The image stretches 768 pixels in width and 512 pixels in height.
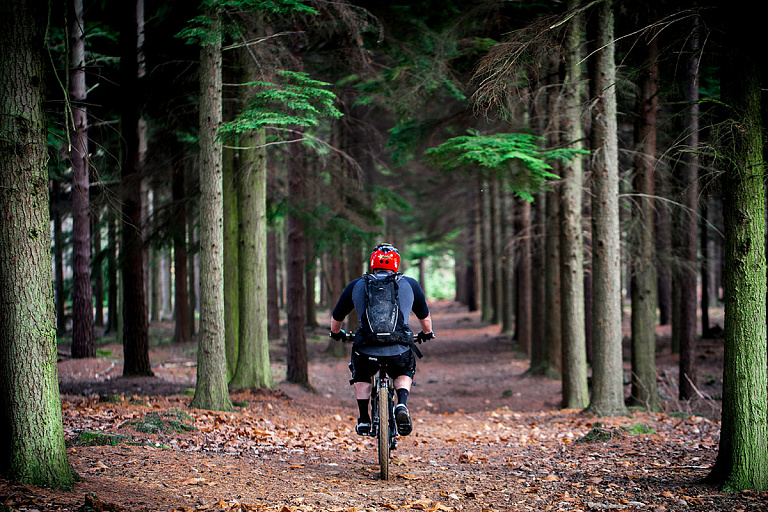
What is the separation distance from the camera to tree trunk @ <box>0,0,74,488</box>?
507 centimetres

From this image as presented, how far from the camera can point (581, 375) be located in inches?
473

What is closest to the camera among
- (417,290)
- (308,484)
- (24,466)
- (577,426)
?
(24,466)

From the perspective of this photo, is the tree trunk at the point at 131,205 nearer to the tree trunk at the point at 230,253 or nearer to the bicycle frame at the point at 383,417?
the tree trunk at the point at 230,253

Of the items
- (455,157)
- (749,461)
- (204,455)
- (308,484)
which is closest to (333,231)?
(455,157)

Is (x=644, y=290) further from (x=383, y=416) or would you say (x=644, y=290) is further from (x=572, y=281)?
(x=383, y=416)

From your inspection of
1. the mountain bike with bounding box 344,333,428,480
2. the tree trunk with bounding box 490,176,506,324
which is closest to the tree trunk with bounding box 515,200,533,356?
Result: the tree trunk with bounding box 490,176,506,324

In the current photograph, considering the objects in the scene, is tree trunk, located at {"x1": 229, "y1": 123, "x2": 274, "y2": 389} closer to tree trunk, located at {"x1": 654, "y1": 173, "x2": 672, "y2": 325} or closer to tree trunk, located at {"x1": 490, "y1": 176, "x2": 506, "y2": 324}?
tree trunk, located at {"x1": 654, "y1": 173, "x2": 672, "y2": 325}

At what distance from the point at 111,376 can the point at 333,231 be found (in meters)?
6.35

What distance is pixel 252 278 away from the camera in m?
12.3

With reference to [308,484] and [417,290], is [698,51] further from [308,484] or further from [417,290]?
[308,484]

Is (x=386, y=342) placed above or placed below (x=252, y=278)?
below

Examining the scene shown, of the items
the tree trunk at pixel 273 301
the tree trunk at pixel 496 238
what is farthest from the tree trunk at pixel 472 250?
the tree trunk at pixel 273 301

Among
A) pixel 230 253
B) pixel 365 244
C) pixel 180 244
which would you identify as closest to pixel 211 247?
pixel 230 253

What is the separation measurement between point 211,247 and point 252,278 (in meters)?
3.00
